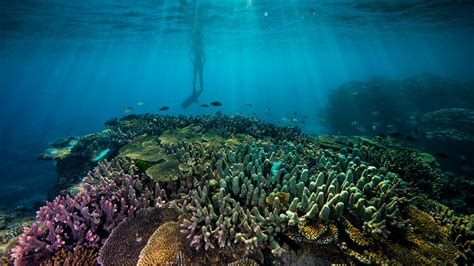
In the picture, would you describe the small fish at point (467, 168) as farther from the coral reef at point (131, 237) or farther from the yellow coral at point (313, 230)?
the coral reef at point (131, 237)

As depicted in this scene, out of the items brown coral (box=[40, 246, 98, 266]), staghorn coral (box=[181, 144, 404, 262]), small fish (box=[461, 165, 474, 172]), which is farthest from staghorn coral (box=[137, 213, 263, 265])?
small fish (box=[461, 165, 474, 172])

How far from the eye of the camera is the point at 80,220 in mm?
4688

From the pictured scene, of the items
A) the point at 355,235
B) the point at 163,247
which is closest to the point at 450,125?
the point at 355,235

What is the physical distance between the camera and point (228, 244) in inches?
140

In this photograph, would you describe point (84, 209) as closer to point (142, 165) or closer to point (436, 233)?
point (142, 165)

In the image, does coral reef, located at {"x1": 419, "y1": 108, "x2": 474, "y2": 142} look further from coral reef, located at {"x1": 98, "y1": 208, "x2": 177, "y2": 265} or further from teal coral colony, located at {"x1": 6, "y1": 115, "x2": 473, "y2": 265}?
coral reef, located at {"x1": 98, "y1": 208, "x2": 177, "y2": 265}

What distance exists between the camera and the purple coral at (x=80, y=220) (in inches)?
163

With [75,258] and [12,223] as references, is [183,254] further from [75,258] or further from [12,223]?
[12,223]

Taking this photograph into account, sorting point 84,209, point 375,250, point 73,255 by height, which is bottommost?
point 73,255

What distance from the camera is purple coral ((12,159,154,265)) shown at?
4.15 metres

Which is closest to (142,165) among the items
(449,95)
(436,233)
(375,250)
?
(375,250)

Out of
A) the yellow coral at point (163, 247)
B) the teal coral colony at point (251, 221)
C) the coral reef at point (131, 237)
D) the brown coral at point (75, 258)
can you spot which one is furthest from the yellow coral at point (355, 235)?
the brown coral at point (75, 258)

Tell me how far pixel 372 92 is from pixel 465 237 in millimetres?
32535

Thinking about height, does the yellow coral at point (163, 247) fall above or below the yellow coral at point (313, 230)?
below
